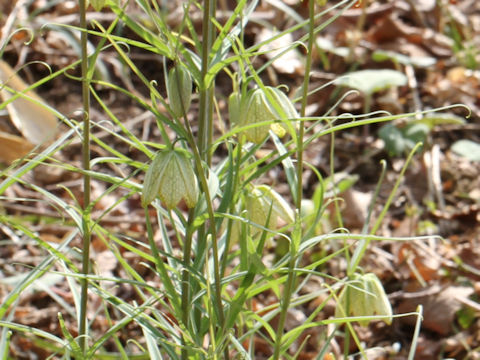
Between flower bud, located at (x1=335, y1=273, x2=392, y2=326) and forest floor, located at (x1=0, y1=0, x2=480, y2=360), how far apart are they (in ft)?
1.61

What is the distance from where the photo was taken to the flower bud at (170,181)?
34.2 inches

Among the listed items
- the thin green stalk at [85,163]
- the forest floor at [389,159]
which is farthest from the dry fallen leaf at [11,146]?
the thin green stalk at [85,163]

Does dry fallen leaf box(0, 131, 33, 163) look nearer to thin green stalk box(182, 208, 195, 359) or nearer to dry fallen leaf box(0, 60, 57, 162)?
dry fallen leaf box(0, 60, 57, 162)

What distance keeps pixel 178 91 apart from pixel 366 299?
1.57 feet

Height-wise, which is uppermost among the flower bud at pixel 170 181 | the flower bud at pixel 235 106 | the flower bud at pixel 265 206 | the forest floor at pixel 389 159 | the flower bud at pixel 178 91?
the flower bud at pixel 178 91

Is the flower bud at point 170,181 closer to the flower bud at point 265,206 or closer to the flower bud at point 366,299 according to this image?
the flower bud at point 265,206

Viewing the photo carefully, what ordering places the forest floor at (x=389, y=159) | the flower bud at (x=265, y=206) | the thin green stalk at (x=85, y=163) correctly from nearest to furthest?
the thin green stalk at (x=85, y=163)
the flower bud at (x=265, y=206)
the forest floor at (x=389, y=159)

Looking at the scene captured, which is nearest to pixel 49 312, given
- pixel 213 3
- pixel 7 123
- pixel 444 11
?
pixel 7 123

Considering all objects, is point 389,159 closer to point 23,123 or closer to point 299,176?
point 23,123

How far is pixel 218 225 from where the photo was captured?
1.08 meters

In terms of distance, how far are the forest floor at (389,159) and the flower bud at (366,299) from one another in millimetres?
491

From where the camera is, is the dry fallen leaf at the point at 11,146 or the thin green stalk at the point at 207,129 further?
the dry fallen leaf at the point at 11,146

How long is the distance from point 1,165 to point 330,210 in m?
0.98

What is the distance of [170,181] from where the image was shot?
0.87 m
